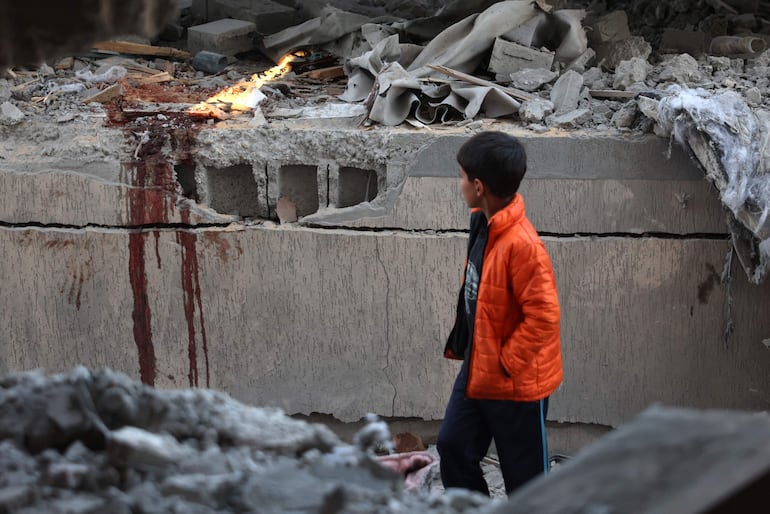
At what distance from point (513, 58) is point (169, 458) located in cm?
367

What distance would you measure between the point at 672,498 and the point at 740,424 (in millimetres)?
202

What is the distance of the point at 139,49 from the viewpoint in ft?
19.0

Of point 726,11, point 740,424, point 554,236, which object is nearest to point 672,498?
point 740,424

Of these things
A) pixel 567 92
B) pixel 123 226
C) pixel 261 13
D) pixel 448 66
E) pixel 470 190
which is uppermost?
pixel 261 13

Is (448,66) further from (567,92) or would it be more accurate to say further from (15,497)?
(15,497)

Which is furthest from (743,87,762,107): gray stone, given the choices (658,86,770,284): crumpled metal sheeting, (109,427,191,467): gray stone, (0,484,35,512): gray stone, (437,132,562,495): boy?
(0,484,35,512): gray stone

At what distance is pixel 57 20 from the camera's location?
1.41 meters

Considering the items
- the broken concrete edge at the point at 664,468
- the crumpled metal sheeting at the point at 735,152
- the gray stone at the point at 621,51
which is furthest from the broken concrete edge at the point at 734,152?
the broken concrete edge at the point at 664,468

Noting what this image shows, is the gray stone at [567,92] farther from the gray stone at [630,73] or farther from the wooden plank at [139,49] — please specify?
the wooden plank at [139,49]

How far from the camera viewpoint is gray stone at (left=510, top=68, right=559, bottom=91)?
4738mm

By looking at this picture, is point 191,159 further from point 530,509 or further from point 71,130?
point 530,509

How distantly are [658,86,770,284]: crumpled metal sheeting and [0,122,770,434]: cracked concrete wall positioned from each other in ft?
0.63

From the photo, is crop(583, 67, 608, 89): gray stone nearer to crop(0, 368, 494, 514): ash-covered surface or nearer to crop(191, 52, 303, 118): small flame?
crop(191, 52, 303, 118): small flame

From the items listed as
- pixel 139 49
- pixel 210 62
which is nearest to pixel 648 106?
pixel 210 62
